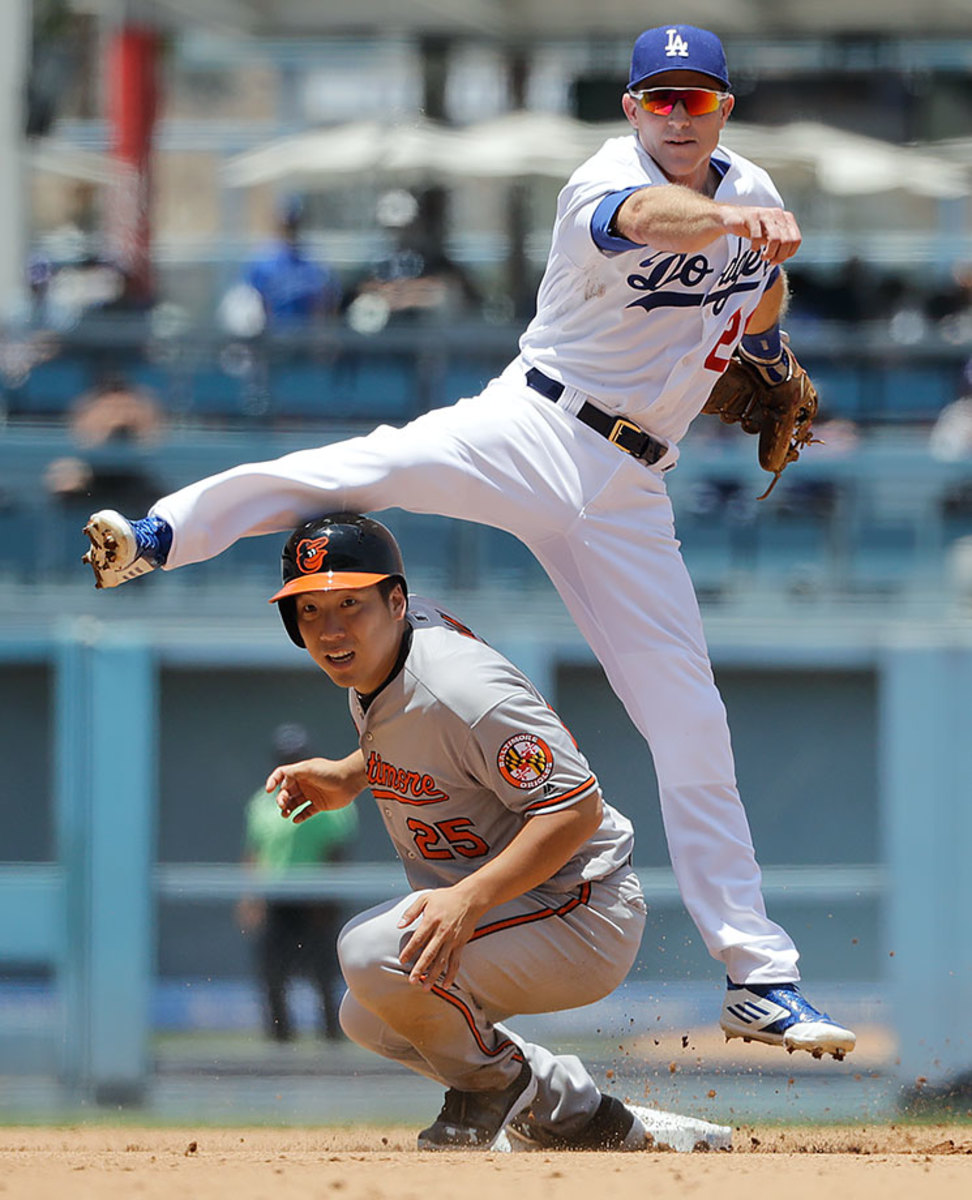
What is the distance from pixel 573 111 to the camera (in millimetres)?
11430

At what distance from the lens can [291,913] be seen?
7.69 m

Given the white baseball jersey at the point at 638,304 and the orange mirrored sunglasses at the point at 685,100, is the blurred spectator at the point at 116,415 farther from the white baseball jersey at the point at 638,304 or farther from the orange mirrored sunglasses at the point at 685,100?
the orange mirrored sunglasses at the point at 685,100

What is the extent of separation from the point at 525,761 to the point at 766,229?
1.09 metres

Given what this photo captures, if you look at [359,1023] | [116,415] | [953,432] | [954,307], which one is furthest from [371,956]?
[954,307]

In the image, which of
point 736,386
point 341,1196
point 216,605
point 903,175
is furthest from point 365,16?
point 341,1196

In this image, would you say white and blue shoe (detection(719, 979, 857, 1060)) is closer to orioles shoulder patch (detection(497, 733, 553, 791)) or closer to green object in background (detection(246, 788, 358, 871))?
orioles shoulder patch (detection(497, 733, 553, 791))

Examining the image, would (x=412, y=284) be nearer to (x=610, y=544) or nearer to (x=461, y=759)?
(x=610, y=544)

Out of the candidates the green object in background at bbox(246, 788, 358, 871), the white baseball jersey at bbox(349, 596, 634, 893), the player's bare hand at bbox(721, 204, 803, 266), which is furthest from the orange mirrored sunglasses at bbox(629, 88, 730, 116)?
the green object in background at bbox(246, 788, 358, 871)

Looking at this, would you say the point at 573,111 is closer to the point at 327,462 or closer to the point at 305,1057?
the point at 305,1057

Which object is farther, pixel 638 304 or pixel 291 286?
pixel 291 286

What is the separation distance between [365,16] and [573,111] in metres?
1.50

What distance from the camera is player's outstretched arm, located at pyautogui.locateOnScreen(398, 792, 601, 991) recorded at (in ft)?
12.0

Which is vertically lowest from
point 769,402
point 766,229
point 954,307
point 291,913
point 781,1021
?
point 291,913

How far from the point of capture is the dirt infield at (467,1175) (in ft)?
10.4
